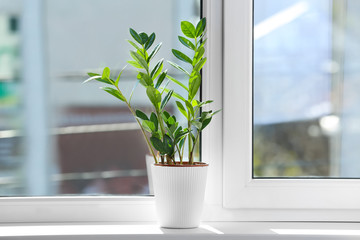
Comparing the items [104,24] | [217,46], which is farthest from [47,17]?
[217,46]

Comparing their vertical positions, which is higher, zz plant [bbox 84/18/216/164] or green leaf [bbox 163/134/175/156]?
zz plant [bbox 84/18/216/164]

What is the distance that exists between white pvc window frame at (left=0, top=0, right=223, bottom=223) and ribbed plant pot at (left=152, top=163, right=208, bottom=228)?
0.39ft

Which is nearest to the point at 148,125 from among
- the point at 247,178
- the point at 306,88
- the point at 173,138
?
the point at 173,138

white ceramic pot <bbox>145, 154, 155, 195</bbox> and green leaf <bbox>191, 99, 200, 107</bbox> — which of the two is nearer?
green leaf <bbox>191, 99, 200, 107</bbox>

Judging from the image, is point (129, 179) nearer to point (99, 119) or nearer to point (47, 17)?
point (99, 119)

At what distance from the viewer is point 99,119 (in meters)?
1.39

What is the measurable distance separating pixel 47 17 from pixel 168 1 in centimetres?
33

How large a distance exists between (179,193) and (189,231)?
0.09m

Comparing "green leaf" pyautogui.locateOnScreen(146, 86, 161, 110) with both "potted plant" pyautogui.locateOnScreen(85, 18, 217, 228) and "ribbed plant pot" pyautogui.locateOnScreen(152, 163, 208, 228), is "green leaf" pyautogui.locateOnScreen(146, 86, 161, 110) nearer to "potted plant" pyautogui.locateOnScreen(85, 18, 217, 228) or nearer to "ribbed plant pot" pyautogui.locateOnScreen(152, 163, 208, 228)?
"potted plant" pyautogui.locateOnScreen(85, 18, 217, 228)

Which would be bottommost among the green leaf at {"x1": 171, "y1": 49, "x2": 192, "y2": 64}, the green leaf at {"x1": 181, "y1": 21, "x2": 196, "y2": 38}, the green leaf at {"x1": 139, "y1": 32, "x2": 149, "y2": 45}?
the green leaf at {"x1": 171, "y1": 49, "x2": 192, "y2": 64}

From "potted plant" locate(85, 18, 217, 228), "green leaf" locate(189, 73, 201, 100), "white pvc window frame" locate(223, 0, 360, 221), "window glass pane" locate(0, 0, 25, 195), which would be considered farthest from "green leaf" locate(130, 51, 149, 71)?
"window glass pane" locate(0, 0, 25, 195)

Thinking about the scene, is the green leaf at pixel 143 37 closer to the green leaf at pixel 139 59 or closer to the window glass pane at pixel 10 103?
the green leaf at pixel 139 59

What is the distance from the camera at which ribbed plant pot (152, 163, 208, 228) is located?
4.00 feet

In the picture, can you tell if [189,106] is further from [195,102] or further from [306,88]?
[306,88]
